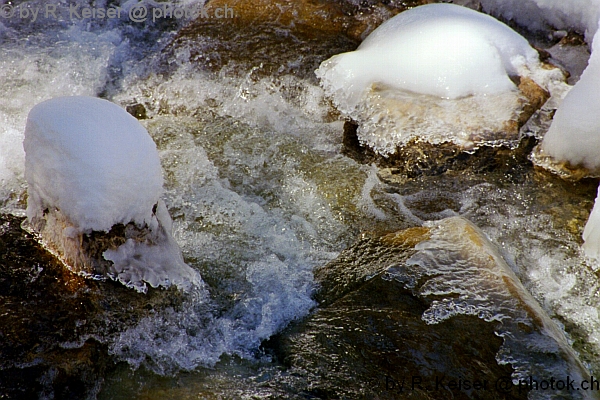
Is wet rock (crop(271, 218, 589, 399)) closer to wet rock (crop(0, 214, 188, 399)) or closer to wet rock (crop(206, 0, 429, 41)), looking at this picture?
wet rock (crop(0, 214, 188, 399))

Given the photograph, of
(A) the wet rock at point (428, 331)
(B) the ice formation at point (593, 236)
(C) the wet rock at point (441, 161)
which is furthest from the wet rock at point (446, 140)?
(A) the wet rock at point (428, 331)

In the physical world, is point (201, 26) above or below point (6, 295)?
above

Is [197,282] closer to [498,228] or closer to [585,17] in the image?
[498,228]

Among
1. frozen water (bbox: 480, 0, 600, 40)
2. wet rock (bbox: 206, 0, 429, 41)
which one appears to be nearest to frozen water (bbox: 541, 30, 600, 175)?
frozen water (bbox: 480, 0, 600, 40)

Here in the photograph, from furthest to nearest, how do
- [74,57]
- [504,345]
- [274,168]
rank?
[74,57] → [274,168] → [504,345]

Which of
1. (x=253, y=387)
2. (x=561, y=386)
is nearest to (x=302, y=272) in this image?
(x=253, y=387)

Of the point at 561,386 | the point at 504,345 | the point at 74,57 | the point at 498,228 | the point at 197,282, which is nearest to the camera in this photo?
the point at 561,386

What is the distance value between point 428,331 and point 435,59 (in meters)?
2.11

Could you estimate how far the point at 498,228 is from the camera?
3213 millimetres

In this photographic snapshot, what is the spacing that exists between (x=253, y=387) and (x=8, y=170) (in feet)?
6.89

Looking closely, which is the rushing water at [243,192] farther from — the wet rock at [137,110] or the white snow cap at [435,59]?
the white snow cap at [435,59]

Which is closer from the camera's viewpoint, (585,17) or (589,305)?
(589,305)

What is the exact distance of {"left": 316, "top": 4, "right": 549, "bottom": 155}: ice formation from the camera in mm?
3578

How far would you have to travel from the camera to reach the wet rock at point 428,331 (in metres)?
2.08
